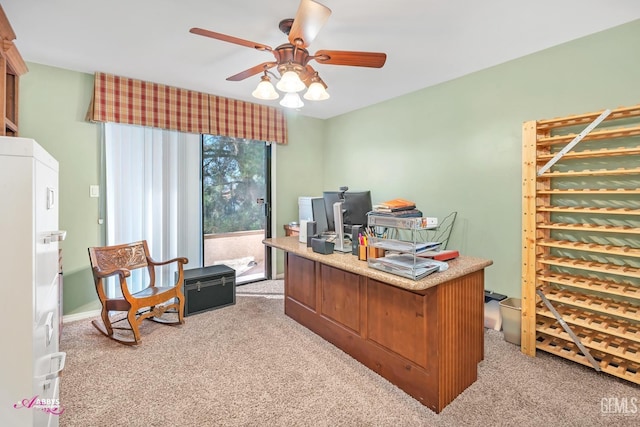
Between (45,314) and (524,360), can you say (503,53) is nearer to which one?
(524,360)

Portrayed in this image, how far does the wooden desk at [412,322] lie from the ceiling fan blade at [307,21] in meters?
1.50

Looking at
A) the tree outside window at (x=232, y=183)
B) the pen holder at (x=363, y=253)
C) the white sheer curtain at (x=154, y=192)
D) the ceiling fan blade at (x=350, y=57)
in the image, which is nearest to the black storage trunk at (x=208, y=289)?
the white sheer curtain at (x=154, y=192)

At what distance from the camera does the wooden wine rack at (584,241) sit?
81.1 inches

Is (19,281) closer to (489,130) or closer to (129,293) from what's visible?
(129,293)

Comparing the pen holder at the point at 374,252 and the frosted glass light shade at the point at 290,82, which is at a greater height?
the frosted glass light shade at the point at 290,82

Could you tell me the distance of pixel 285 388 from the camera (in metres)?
1.99

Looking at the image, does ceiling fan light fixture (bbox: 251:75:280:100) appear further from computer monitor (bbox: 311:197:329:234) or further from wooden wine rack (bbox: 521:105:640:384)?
wooden wine rack (bbox: 521:105:640:384)

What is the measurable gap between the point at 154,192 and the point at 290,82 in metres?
2.35

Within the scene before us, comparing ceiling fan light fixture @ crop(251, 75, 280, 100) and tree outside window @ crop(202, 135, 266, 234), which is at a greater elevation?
ceiling fan light fixture @ crop(251, 75, 280, 100)

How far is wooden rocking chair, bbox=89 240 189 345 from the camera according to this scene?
8.35 ft

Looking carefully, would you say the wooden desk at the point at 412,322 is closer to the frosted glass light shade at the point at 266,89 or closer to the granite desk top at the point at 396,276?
the granite desk top at the point at 396,276

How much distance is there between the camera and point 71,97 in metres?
3.04

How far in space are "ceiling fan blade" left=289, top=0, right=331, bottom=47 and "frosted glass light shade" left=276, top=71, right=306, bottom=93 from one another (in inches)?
7.2

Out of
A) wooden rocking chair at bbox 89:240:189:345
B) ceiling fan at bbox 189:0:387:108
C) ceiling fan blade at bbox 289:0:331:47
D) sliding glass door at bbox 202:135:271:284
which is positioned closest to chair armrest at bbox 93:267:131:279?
wooden rocking chair at bbox 89:240:189:345
